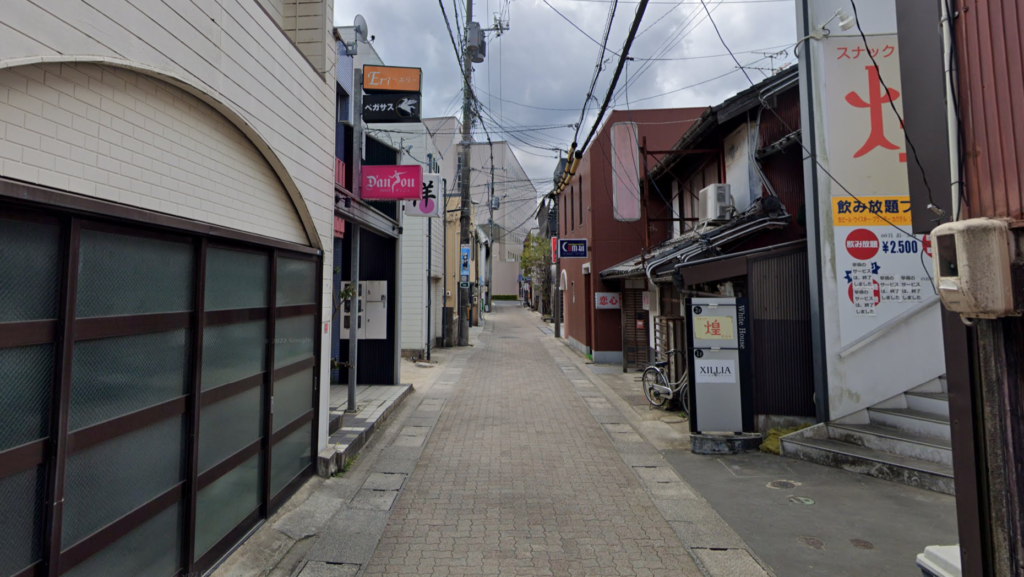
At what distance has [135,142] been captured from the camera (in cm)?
308

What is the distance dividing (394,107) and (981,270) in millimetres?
7598

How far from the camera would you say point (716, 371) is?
23.0 feet

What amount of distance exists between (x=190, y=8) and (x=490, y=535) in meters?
4.79

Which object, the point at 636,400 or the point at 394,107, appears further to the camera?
the point at 636,400

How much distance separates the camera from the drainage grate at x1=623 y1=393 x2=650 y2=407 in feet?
33.0

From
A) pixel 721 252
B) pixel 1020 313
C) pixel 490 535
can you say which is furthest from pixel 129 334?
pixel 721 252

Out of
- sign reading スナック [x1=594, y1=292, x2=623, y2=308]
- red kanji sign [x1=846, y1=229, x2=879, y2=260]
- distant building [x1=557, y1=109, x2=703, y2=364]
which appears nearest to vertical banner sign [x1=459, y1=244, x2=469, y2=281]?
distant building [x1=557, y1=109, x2=703, y2=364]

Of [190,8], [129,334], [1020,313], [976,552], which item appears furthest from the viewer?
[190,8]

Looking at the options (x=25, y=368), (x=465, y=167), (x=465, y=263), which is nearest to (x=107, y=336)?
(x=25, y=368)

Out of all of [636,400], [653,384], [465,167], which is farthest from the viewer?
[465,167]

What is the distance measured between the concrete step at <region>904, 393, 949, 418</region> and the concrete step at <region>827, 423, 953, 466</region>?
1.49 feet

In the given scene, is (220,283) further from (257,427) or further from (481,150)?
(481,150)

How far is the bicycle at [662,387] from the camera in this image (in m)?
8.71

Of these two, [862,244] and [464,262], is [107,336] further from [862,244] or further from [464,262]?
[464,262]
